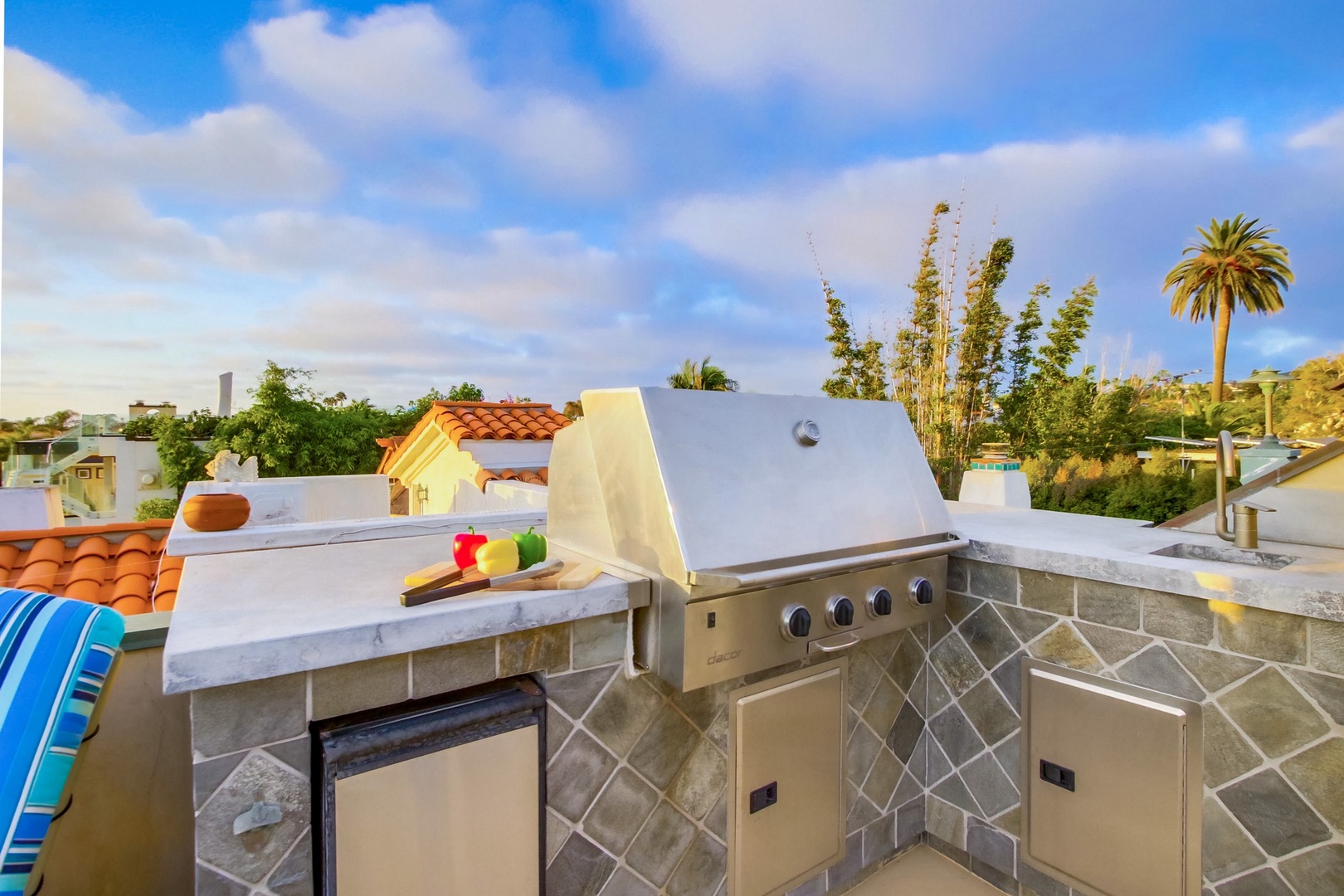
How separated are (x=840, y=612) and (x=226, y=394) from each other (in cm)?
2172

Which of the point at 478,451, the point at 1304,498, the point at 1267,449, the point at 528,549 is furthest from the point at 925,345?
the point at 528,549

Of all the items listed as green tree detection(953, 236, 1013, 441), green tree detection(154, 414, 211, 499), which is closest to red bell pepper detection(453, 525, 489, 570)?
green tree detection(953, 236, 1013, 441)

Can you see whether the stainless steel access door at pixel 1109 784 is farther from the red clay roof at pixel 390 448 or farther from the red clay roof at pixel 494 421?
the red clay roof at pixel 390 448

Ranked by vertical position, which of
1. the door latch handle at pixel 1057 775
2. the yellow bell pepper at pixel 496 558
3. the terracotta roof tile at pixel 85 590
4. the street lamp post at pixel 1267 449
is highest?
the street lamp post at pixel 1267 449

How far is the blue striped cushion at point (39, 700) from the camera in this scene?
2.91ft

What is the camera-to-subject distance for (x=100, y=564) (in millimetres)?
3281

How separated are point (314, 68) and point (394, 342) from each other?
50.5ft

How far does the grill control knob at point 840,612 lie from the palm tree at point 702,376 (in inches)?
648

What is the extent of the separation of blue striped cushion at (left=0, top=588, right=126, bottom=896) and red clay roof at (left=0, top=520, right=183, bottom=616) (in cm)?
169

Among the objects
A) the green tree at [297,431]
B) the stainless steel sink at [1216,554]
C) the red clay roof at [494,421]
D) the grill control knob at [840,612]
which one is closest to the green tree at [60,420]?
the green tree at [297,431]

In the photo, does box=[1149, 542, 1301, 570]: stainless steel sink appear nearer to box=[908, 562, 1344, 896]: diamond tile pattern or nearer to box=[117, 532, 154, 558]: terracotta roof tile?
box=[908, 562, 1344, 896]: diamond tile pattern

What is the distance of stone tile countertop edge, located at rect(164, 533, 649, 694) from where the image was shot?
99 centimetres

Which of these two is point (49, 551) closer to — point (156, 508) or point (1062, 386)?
point (1062, 386)

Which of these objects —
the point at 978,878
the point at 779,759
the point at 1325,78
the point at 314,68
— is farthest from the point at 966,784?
the point at 314,68
